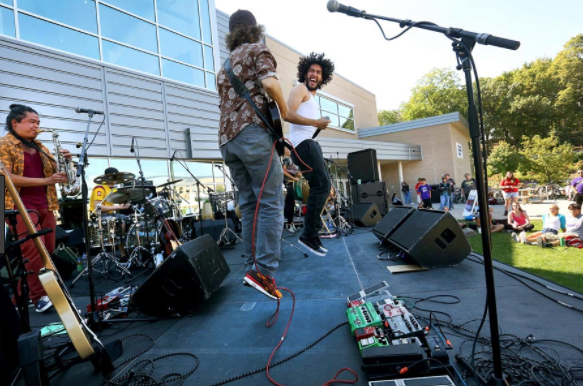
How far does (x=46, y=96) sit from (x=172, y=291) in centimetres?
740

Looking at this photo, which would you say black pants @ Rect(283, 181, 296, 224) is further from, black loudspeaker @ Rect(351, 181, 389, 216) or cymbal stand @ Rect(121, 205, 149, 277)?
cymbal stand @ Rect(121, 205, 149, 277)

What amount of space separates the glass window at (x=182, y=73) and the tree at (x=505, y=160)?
28.8m

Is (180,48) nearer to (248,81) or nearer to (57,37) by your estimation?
(57,37)

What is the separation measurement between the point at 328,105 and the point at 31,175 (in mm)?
17242

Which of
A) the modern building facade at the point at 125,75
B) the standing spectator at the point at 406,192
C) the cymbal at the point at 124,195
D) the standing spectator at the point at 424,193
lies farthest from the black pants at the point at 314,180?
the standing spectator at the point at 406,192

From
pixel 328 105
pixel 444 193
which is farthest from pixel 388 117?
pixel 444 193

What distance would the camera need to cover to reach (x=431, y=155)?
817 inches

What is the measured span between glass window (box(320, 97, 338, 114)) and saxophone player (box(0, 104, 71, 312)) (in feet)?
52.9

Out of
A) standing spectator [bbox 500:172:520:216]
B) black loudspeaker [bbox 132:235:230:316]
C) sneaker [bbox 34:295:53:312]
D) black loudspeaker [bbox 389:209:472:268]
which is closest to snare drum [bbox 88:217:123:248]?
sneaker [bbox 34:295:53:312]

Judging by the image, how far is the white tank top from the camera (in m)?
2.86

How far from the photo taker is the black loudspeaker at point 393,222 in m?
4.55

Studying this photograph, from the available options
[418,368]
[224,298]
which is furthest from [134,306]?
[418,368]

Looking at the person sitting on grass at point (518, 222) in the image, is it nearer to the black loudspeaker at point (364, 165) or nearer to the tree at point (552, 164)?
the black loudspeaker at point (364, 165)

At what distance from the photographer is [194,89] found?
33.3 feet
